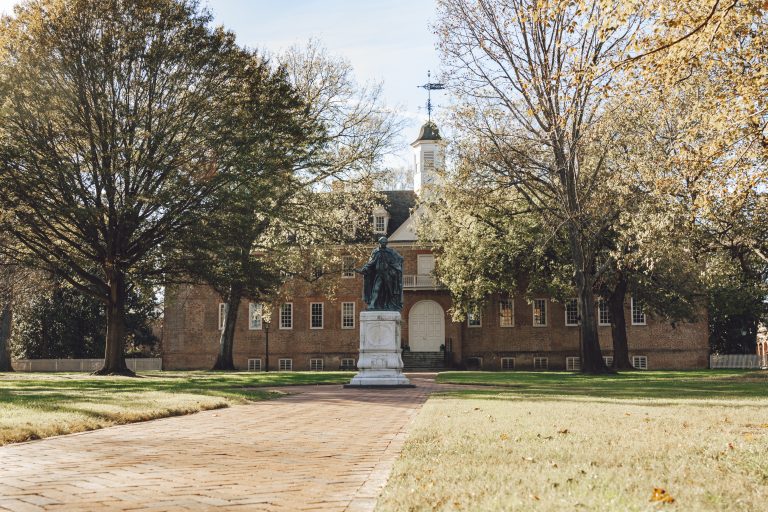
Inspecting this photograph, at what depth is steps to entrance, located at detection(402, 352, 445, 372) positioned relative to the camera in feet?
141

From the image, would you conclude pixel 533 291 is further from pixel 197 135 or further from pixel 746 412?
pixel 746 412

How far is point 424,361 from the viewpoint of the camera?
43719 mm

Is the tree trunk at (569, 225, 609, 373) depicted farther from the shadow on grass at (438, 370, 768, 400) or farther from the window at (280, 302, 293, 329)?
the window at (280, 302, 293, 329)

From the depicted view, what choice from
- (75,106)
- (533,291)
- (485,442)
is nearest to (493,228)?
(533,291)

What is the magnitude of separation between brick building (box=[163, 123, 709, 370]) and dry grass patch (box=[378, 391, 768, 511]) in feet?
111

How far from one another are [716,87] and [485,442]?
45.0ft

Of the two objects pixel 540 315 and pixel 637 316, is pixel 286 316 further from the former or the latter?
pixel 637 316

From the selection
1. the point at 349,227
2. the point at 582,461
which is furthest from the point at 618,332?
the point at 582,461

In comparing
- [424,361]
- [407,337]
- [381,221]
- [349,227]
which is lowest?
[424,361]

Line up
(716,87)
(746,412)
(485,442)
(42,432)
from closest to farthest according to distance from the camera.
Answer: (485,442) < (42,432) < (746,412) < (716,87)

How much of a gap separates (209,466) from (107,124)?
20.1 m

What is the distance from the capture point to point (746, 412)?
11.0 m

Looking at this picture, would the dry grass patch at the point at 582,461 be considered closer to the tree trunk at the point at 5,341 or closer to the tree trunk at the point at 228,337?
the tree trunk at the point at 228,337

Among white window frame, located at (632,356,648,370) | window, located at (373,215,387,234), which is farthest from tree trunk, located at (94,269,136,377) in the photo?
white window frame, located at (632,356,648,370)
